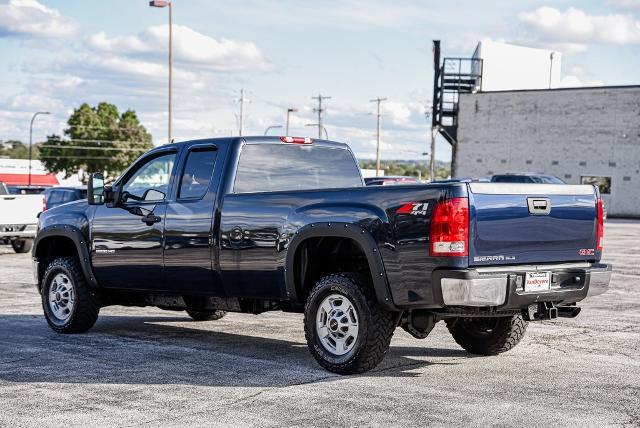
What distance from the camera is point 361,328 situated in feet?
25.9

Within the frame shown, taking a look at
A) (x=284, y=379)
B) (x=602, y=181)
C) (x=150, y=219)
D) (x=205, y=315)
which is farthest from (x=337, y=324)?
(x=602, y=181)

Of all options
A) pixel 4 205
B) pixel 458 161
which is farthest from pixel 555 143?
pixel 4 205

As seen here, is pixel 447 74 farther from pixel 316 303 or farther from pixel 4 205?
pixel 316 303

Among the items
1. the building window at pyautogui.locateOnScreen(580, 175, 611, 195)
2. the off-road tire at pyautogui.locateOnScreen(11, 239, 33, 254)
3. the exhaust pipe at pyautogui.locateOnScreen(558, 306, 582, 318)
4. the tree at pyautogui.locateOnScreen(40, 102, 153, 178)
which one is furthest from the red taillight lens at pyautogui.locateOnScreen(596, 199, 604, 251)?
the tree at pyautogui.locateOnScreen(40, 102, 153, 178)

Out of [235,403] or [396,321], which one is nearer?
[235,403]

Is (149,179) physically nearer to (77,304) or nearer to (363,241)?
(77,304)

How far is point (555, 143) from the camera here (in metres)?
61.7

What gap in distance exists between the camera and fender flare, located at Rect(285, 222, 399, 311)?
306 inches

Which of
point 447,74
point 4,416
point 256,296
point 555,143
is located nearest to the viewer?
point 4,416

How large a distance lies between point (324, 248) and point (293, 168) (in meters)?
1.35

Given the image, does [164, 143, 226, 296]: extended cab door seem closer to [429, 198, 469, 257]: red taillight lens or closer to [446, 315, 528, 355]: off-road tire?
[446, 315, 528, 355]: off-road tire

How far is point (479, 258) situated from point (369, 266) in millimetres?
972

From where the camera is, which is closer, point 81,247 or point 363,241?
point 363,241

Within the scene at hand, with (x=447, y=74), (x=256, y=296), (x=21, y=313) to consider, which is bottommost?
(x=21, y=313)
